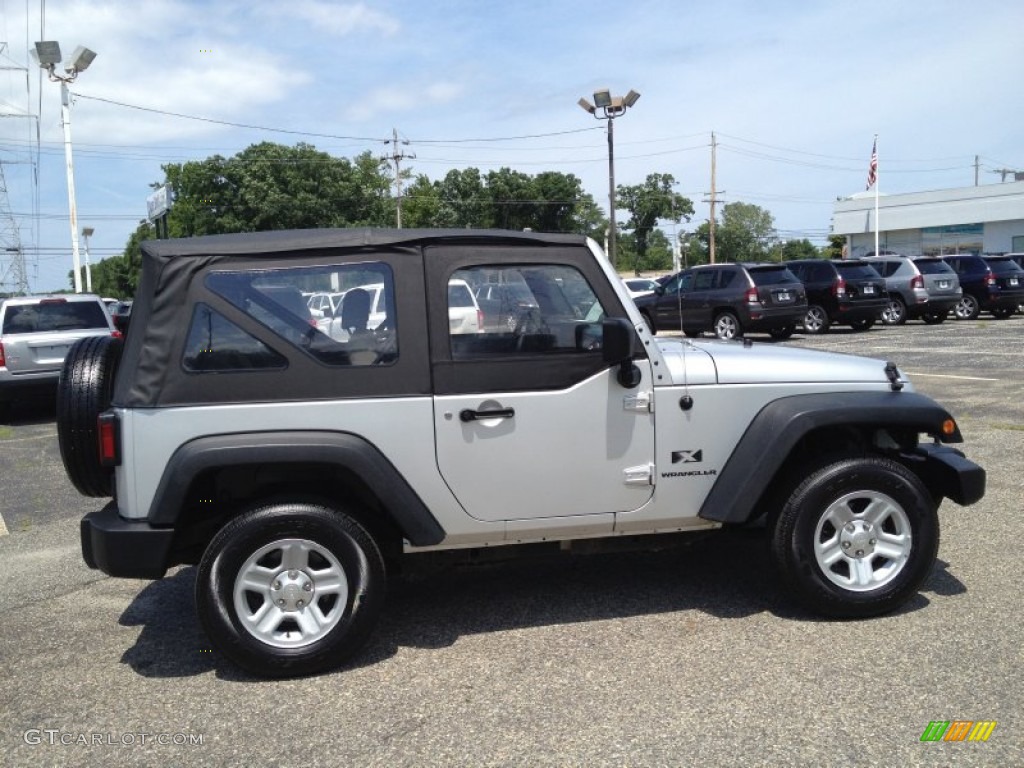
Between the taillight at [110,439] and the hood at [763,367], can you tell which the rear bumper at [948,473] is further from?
the taillight at [110,439]

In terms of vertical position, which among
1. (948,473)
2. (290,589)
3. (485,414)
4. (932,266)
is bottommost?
(290,589)

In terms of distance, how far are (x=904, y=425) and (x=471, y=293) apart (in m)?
2.16

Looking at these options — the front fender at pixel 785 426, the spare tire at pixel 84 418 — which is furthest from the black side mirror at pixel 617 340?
the spare tire at pixel 84 418

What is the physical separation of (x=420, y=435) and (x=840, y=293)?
1902cm

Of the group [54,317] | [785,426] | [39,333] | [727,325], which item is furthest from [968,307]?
[785,426]

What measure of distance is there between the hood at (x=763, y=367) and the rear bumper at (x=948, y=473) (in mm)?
376

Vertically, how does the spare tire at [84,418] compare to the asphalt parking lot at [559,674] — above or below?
above

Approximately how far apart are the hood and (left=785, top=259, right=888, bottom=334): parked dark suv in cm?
1709

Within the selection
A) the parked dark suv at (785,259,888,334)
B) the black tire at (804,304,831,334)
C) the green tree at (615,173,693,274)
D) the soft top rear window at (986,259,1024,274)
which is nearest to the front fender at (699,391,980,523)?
the parked dark suv at (785,259,888,334)

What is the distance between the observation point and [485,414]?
4.10 m

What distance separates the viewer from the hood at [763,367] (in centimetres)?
433

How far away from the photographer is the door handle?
4.08 m

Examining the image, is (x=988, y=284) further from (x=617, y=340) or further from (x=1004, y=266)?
(x=617, y=340)

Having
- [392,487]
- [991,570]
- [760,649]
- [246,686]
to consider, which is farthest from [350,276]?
[991,570]
